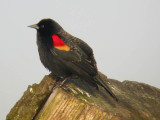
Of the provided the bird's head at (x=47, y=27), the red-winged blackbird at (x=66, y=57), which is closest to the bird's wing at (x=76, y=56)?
the red-winged blackbird at (x=66, y=57)

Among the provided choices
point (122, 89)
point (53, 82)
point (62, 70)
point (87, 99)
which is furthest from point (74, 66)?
point (122, 89)

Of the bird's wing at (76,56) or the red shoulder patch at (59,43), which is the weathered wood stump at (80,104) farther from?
the red shoulder patch at (59,43)

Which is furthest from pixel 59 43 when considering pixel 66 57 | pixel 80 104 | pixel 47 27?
pixel 80 104

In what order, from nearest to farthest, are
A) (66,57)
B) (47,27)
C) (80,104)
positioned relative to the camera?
(80,104) → (66,57) → (47,27)

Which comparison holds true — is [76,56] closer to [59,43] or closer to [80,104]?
[59,43]

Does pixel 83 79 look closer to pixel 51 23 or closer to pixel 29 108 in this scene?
pixel 29 108

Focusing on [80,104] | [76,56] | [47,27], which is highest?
[47,27]
